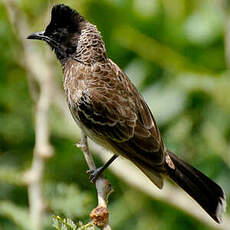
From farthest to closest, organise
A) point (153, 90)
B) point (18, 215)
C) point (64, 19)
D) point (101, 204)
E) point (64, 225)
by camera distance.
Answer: point (153, 90) → point (64, 19) → point (18, 215) → point (101, 204) → point (64, 225)

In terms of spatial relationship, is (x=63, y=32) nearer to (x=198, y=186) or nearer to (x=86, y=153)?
(x=86, y=153)

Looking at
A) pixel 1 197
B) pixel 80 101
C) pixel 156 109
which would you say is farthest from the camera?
pixel 156 109

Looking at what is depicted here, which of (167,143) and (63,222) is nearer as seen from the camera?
(63,222)

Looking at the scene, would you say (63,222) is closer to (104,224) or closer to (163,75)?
(104,224)

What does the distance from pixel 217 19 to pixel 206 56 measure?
13.9 inches

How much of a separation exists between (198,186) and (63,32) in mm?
1397

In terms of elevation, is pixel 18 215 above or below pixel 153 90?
below

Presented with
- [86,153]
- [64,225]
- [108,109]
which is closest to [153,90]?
[108,109]

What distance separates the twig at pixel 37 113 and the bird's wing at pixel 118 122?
0.33m

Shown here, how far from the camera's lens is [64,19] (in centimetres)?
488

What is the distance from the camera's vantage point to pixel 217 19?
646 cm

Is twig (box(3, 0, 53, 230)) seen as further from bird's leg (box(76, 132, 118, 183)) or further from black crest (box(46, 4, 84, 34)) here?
black crest (box(46, 4, 84, 34))

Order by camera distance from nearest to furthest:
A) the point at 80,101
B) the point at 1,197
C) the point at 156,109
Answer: the point at 80,101 → the point at 1,197 → the point at 156,109

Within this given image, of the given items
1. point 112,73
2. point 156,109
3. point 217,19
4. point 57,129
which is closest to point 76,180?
point 57,129
